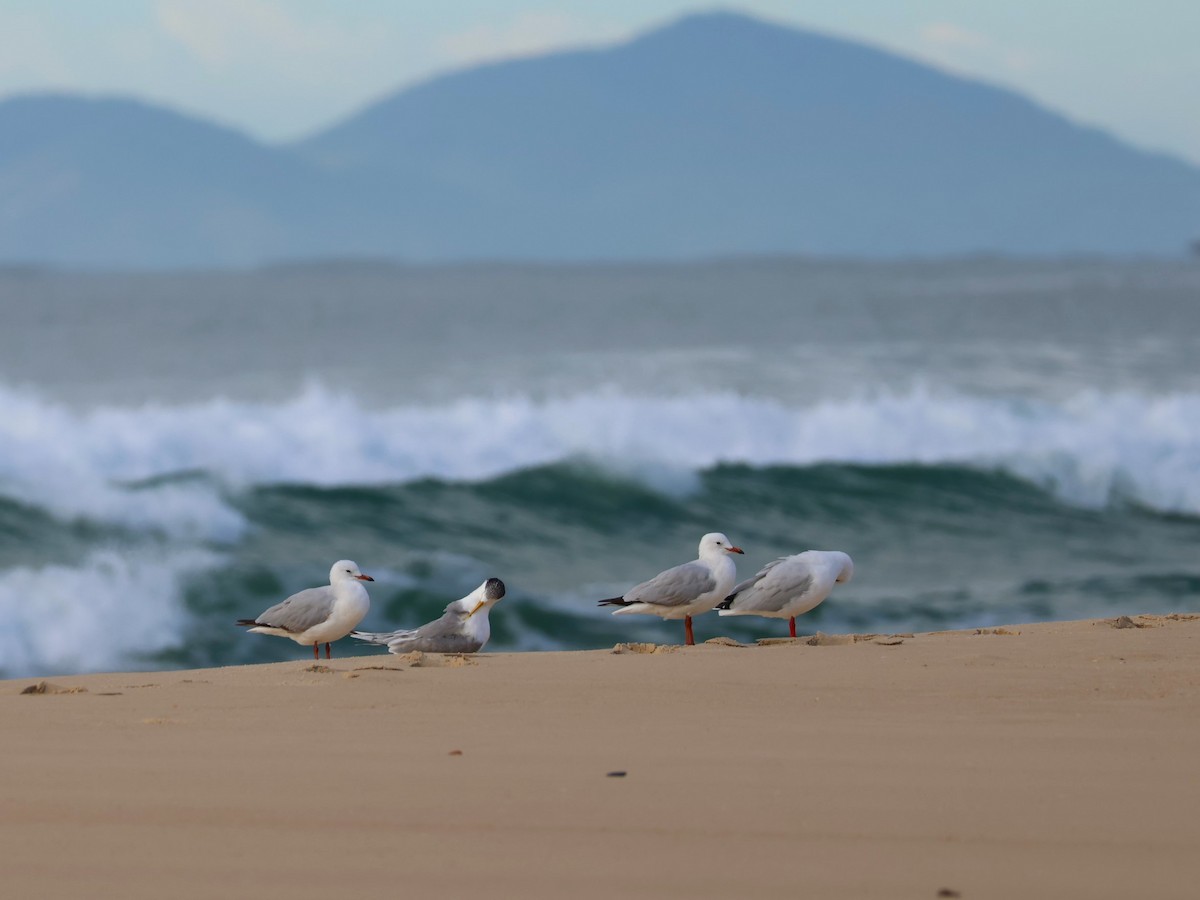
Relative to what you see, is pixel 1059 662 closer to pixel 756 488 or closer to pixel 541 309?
pixel 756 488

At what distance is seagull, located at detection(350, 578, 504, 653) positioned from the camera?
248 inches

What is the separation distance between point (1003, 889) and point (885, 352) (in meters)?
31.2

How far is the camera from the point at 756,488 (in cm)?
1702

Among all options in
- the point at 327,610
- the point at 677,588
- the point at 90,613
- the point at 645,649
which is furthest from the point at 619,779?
the point at 90,613

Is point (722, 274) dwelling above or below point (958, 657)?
above

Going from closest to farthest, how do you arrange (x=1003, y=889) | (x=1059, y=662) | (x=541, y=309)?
1. (x=1003, y=889)
2. (x=1059, y=662)
3. (x=541, y=309)

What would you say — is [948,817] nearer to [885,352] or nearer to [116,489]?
[116,489]

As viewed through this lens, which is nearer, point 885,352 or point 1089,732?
point 1089,732

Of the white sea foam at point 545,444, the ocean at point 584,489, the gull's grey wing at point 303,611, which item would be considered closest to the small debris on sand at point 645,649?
the gull's grey wing at point 303,611

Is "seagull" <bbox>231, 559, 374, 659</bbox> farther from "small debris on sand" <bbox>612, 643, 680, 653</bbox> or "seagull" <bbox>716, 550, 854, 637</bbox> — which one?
"seagull" <bbox>716, 550, 854, 637</bbox>

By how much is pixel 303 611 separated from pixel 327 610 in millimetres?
108

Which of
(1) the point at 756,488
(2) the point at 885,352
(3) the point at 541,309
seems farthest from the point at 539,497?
(3) the point at 541,309

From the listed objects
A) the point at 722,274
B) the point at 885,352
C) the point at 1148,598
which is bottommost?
the point at 1148,598

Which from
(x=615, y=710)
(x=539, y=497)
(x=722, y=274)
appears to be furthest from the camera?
(x=722, y=274)
